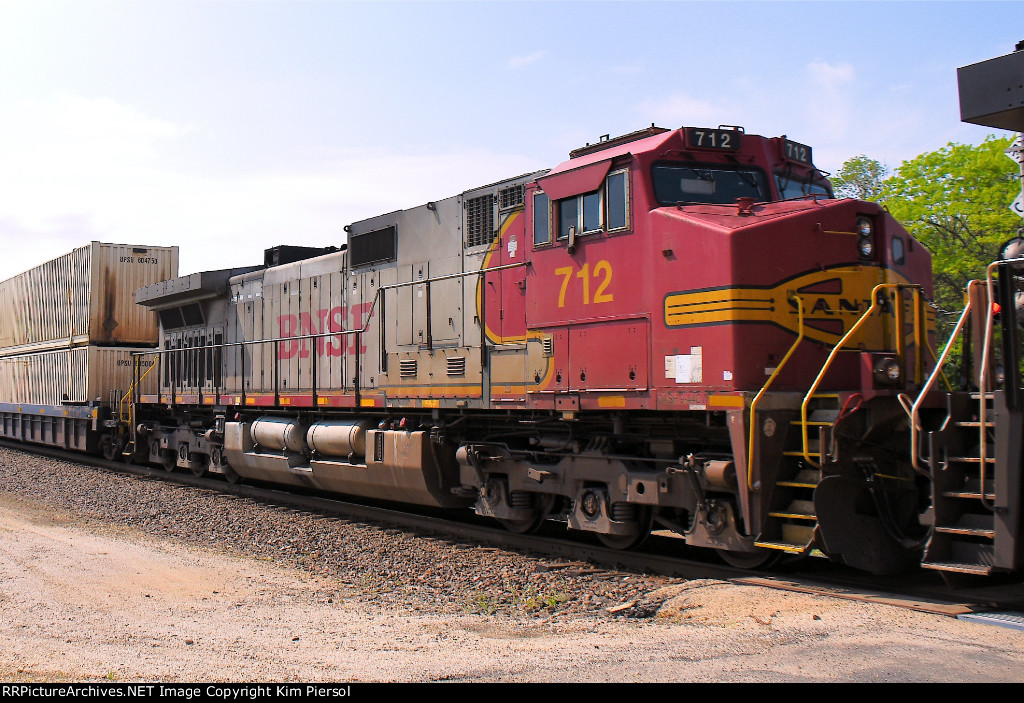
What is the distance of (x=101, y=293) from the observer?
64.1 ft

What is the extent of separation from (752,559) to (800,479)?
1.02 meters

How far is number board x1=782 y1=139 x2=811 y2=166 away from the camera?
335 inches

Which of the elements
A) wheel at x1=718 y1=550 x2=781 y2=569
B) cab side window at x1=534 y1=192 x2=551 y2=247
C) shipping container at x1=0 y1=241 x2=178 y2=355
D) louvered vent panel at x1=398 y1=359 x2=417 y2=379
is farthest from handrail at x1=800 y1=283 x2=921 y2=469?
shipping container at x1=0 y1=241 x2=178 y2=355

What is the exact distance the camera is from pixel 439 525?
10.6 metres

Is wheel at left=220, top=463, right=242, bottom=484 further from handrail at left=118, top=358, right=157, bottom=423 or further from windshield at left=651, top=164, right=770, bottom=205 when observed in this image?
windshield at left=651, top=164, right=770, bottom=205

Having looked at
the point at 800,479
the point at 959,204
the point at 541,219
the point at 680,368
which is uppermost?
the point at 959,204

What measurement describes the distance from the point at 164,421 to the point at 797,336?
1459 centimetres

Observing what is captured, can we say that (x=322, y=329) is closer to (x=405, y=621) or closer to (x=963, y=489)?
(x=405, y=621)

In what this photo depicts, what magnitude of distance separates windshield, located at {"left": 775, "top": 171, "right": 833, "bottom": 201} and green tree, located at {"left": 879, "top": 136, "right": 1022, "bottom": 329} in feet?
84.6

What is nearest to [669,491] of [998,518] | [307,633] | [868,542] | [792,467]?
[792,467]

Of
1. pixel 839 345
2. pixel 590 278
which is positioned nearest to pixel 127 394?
pixel 590 278

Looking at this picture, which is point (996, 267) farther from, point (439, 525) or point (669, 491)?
point (439, 525)
